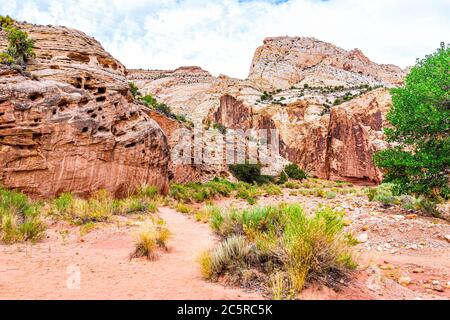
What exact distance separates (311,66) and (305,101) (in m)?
28.0

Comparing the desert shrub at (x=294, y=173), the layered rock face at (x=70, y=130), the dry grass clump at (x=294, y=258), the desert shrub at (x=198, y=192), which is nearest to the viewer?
the dry grass clump at (x=294, y=258)

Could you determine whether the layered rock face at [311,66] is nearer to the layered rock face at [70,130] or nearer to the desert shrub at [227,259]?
the layered rock face at [70,130]

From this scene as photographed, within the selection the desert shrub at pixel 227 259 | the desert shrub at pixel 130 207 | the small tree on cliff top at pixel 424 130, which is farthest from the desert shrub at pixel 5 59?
the small tree on cliff top at pixel 424 130

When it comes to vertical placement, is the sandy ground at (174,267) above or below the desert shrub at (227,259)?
below

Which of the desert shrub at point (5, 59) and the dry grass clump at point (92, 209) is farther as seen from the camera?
the desert shrub at point (5, 59)

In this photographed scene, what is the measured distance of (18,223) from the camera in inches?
289

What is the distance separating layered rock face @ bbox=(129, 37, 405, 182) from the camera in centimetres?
3447

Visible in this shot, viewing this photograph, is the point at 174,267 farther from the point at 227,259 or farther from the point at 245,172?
the point at 245,172

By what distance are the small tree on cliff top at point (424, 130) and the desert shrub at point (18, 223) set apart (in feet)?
36.5

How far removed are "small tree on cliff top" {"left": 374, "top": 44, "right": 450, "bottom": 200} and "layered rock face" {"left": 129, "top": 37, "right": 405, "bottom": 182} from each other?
66.3ft

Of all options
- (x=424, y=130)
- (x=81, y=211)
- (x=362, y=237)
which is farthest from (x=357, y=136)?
(x=81, y=211)

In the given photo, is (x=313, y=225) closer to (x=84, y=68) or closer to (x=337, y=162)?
(x=84, y=68)

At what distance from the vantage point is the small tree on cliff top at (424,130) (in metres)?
9.48
